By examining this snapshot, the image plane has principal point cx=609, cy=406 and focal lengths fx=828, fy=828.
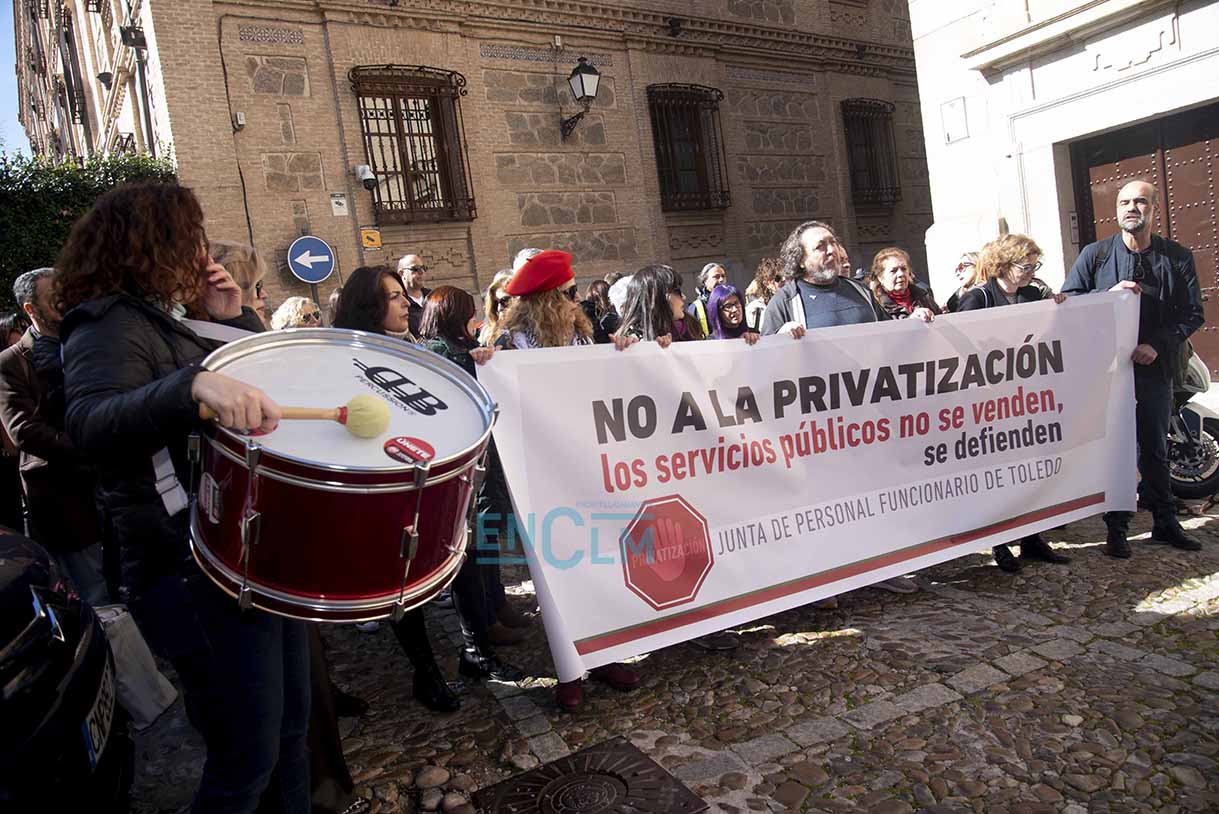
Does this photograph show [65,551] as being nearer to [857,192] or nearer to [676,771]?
[676,771]

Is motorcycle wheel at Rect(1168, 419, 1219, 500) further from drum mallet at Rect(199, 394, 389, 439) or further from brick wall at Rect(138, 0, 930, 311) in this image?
brick wall at Rect(138, 0, 930, 311)

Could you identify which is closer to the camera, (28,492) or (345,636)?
(28,492)

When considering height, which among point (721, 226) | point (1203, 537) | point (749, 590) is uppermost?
point (721, 226)

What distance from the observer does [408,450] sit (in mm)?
1774

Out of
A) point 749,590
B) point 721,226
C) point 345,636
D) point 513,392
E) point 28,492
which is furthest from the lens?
point 721,226

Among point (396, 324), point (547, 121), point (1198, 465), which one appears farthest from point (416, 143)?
point (1198, 465)

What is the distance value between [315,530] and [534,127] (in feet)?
41.3

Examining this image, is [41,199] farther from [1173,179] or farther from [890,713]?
[1173,179]

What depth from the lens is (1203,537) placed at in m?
4.72

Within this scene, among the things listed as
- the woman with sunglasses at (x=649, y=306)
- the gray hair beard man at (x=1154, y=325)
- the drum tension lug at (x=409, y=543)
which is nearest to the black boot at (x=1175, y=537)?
the gray hair beard man at (x=1154, y=325)

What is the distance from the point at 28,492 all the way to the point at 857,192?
632 inches

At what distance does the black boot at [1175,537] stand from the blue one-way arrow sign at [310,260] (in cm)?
988

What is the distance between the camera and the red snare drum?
1674mm

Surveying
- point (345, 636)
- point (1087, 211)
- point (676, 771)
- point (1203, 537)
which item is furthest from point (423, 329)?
point (1087, 211)
